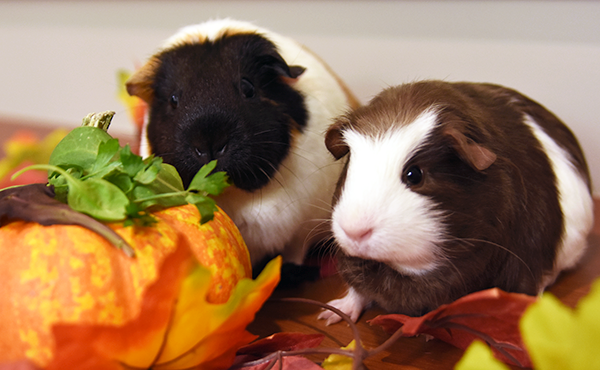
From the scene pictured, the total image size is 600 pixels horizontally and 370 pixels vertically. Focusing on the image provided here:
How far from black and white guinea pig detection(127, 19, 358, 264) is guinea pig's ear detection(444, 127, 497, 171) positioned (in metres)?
0.30

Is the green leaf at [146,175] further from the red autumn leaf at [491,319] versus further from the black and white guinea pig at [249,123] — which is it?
the red autumn leaf at [491,319]

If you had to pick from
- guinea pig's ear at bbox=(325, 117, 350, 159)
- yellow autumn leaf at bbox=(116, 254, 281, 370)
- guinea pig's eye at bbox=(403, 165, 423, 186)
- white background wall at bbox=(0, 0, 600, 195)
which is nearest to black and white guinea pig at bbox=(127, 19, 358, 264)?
guinea pig's ear at bbox=(325, 117, 350, 159)

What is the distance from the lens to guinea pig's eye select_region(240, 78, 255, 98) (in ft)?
3.05

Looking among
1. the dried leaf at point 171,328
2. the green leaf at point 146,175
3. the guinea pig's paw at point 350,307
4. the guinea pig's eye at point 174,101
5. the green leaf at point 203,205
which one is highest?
the guinea pig's eye at point 174,101

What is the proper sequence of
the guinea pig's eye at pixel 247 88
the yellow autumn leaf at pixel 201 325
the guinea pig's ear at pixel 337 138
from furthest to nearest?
the guinea pig's eye at pixel 247 88 < the guinea pig's ear at pixel 337 138 < the yellow autumn leaf at pixel 201 325

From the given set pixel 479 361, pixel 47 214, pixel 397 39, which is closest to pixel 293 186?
pixel 47 214

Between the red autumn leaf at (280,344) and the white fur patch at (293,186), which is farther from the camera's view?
the white fur patch at (293,186)

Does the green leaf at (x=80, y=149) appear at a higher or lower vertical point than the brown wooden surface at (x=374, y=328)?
higher

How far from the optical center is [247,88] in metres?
0.94

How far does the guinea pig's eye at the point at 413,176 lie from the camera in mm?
709

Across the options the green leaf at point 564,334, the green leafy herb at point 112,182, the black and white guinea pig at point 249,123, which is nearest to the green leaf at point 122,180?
the green leafy herb at point 112,182

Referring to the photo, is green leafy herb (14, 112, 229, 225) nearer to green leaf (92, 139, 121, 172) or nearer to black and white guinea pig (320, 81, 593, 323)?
green leaf (92, 139, 121, 172)

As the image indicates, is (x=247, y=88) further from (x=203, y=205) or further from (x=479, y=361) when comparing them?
(x=479, y=361)

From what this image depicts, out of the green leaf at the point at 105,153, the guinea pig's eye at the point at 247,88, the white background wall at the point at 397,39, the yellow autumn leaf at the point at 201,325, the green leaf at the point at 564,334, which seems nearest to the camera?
the green leaf at the point at 564,334
